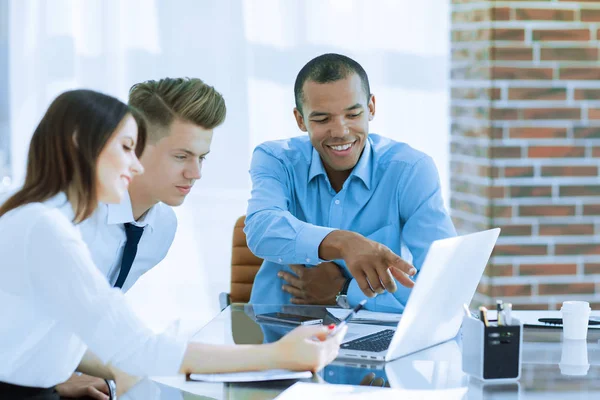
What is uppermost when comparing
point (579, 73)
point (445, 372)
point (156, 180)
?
point (579, 73)

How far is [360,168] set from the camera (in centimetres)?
243

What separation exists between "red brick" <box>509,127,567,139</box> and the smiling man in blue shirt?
0.65 m

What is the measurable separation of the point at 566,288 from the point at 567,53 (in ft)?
2.69

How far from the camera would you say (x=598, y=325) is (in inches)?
77.2

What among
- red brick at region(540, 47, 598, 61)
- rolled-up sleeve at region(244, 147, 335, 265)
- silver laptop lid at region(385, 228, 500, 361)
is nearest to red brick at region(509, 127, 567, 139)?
red brick at region(540, 47, 598, 61)

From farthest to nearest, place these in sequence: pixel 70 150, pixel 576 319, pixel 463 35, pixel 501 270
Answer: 1. pixel 463 35
2. pixel 501 270
3. pixel 576 319
4. pixel 70 150

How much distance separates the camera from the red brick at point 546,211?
301 cm

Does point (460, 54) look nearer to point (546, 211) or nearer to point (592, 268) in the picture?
point (546, 211)

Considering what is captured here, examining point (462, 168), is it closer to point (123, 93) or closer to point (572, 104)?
point (572, 104)

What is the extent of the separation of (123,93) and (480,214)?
150 centimetres

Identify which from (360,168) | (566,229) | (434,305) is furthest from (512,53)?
(434,305)

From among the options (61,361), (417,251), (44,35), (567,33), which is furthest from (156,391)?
(44,35)

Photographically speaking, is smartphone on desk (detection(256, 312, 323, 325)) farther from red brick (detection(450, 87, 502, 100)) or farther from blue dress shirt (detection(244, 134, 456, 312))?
red brick (detection(450, 87, 502, 100))

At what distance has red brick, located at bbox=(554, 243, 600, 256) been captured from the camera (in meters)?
3.03
